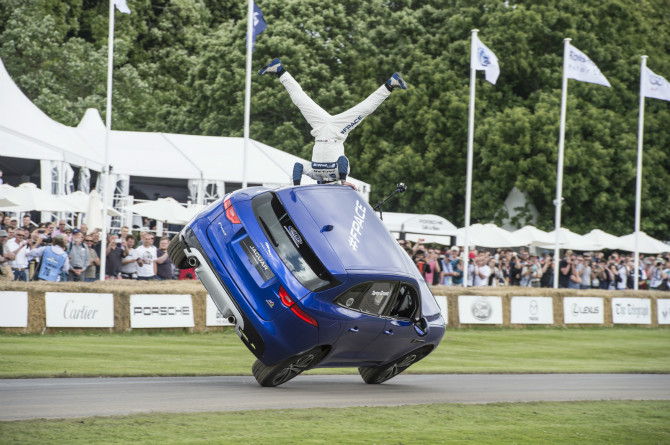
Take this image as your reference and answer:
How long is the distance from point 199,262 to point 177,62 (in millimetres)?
58531

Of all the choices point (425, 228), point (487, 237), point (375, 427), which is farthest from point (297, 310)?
point (425, 228)

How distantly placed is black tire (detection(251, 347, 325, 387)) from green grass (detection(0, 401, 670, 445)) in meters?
0.71

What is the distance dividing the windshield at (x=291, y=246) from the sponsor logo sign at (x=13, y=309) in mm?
10111

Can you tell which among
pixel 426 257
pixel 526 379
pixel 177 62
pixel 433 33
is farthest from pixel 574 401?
pixel 177 62

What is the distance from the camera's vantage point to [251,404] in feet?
38.2

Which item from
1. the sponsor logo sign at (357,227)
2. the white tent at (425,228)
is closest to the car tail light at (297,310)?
the sponsor logo sign at (357,227)

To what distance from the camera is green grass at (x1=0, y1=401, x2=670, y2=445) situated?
9305mm

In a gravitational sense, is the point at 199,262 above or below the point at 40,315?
above

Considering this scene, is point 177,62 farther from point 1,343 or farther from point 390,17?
point 1,343

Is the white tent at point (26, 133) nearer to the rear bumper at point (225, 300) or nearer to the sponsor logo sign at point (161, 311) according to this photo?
the sponsor logo sign at point (161, 311)

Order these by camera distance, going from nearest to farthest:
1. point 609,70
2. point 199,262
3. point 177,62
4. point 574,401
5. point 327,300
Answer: point 327,300 < point 199,262 < point 574,401 < point 609,70 < point 177,62

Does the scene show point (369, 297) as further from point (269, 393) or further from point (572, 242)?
point (572, 242)

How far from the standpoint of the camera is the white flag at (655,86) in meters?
40.0

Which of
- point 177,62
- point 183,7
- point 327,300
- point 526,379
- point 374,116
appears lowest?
point 526,379
